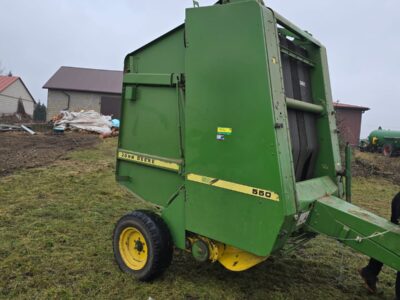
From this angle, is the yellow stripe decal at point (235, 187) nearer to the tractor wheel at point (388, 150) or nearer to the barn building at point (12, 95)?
the tractor wheel at point (388, 150)

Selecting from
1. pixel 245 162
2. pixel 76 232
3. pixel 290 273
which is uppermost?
pixel 245 162

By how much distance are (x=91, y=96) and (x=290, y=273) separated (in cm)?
2745

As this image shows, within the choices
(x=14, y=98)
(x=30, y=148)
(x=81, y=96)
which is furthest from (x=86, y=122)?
(x=14, y=98)

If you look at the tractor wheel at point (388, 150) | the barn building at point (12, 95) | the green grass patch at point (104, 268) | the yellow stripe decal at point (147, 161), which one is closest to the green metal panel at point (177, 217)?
the yellow stripe decal at point (147, 161)

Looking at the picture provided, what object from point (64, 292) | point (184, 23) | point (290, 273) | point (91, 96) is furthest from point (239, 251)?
point (91, 96)

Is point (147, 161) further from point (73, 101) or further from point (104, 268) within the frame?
point (73, 101)

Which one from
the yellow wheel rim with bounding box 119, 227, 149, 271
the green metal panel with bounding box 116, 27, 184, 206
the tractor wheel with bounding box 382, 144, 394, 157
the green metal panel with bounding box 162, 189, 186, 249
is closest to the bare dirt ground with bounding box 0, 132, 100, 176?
the green metal panel with bounding box 116, 27, 184, 206

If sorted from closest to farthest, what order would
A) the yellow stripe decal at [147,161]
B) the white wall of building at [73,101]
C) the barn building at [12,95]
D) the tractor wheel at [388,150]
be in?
the yellow stripe decal at [147,161], the tractor wheel at [388,150], the white wall of building at [73,101], the barn building at [12,95]

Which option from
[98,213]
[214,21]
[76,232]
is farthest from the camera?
[98,213]

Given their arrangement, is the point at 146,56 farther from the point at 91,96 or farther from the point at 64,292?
the point at 91,96

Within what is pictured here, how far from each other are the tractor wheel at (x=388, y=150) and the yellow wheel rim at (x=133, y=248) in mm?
20663

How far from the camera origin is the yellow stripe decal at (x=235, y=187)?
2.72 meters

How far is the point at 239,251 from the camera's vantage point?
3107mm

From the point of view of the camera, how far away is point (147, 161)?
3.82m
